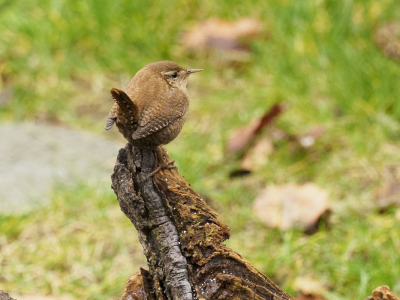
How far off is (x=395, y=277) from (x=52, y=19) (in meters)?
4.85

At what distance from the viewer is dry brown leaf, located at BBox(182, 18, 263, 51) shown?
629 centimetres

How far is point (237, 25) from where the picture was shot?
643cm

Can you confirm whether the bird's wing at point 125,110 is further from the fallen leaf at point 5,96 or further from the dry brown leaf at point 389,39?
the fallen leaf at point 5,96

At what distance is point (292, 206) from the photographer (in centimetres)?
394

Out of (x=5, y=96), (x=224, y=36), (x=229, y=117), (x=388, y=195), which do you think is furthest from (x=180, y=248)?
(x=224, y=36)

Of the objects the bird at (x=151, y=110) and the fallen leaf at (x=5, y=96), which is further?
the fallen leaf at (x=5, y=96)

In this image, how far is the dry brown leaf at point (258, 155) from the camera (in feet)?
15.4

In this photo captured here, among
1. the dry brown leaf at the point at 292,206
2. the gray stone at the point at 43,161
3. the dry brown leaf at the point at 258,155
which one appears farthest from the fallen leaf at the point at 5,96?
the dry brown leaf at the point at 292,206

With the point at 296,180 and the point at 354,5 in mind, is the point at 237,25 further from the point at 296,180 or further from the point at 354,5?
the point at 296,180

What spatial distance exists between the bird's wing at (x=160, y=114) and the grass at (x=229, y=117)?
1322mm

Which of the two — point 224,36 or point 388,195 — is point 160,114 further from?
point 224,36

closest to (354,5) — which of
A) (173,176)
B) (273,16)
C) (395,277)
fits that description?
(273,16)

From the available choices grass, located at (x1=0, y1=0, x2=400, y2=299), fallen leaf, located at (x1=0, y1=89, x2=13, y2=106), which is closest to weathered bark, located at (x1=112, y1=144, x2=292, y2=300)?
grass, located at (x1=0, y1=0, x2=400, y2=299)

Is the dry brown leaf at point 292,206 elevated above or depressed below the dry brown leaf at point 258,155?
below
